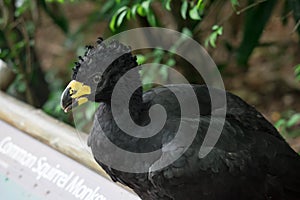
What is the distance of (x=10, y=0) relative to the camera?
2.74m

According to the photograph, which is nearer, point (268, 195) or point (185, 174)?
point (185, 174)

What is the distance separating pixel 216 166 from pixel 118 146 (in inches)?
10.2

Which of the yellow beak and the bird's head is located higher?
the bird's head

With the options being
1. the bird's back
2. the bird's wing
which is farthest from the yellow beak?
the bird's wing

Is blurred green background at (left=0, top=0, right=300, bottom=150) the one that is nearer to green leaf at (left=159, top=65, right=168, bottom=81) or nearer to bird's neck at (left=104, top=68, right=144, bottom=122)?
green leaf at (left=159, top=65, right=168, bottom=81)

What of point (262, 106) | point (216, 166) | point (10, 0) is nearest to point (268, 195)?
point (216, 166)

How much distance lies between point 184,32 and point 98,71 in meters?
0.95

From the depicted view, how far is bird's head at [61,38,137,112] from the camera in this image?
1.64m

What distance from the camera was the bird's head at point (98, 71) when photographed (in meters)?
1.64

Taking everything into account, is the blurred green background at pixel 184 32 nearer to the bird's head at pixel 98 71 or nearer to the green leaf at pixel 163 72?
the green leaf at pixel 163 72

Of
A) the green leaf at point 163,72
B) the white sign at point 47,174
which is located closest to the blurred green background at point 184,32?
the green leaf at point 163,72

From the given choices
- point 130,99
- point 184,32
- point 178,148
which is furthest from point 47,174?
point 184,32

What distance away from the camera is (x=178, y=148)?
1.64m

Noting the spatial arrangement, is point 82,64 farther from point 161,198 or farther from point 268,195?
point 268,195
